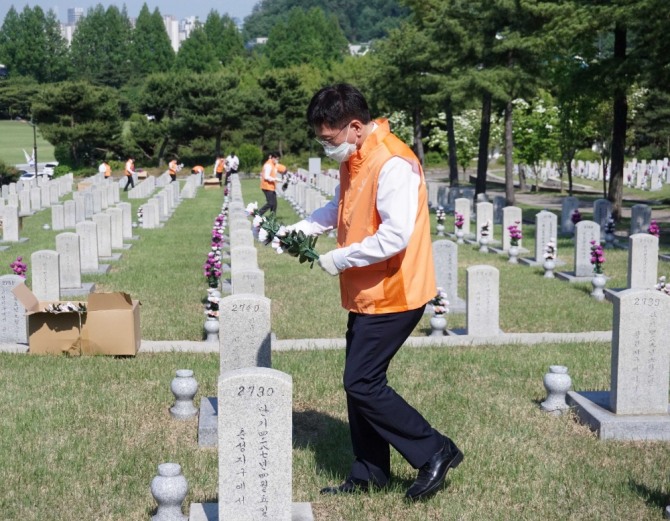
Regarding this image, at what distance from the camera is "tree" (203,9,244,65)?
118 metres

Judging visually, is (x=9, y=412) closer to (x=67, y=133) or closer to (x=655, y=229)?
(x=655, y=229)

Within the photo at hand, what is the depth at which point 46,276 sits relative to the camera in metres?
13.4

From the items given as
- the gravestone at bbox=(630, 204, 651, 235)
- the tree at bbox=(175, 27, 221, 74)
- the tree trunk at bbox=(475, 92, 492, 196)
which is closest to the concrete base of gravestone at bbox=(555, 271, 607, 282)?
the gravestone at bbox=(630, 204, 651, 235)

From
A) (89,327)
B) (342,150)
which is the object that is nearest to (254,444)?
(342,150)

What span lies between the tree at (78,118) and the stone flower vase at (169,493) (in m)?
59.0

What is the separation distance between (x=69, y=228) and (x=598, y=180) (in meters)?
33.9

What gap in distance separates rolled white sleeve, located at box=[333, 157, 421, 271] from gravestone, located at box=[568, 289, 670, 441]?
261 centimetres

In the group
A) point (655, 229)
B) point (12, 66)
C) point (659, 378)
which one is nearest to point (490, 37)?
point (655, 229)

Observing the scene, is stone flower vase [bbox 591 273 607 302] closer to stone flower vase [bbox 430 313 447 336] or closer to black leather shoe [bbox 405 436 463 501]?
stone flower vase [bbox 430 313 447 336]

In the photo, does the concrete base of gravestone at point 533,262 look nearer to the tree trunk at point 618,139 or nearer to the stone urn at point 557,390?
the tree trunk at point 618,139

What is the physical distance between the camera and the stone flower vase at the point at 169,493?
219 inches

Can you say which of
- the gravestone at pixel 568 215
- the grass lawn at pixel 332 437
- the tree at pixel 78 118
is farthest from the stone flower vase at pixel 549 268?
the tree at pixel 78 118

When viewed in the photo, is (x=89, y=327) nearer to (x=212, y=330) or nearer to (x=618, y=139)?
(x=212, y=330)

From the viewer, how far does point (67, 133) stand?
6278 centimetres
